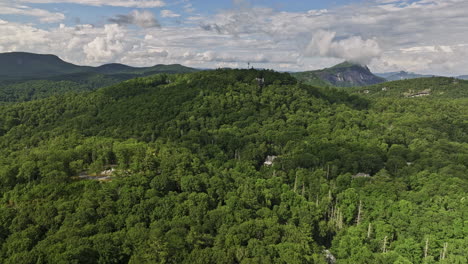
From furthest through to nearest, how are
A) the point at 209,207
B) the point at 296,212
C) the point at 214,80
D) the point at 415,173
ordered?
the point at 214,80 < the point at 415,173 < the point at 296,212 < the point at 209,207

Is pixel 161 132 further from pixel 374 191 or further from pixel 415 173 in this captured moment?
pixel 415 173

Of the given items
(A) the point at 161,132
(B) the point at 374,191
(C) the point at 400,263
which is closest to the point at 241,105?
(A) the point at 161,132

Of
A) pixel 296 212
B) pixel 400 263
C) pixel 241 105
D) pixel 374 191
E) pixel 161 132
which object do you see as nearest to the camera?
pixel 400 263

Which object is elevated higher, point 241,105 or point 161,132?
point 241,105

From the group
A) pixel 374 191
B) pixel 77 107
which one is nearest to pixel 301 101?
pixel 374 191

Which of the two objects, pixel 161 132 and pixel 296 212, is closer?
pixel 296 212

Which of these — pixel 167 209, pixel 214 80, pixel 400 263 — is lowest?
pixel 400 263
